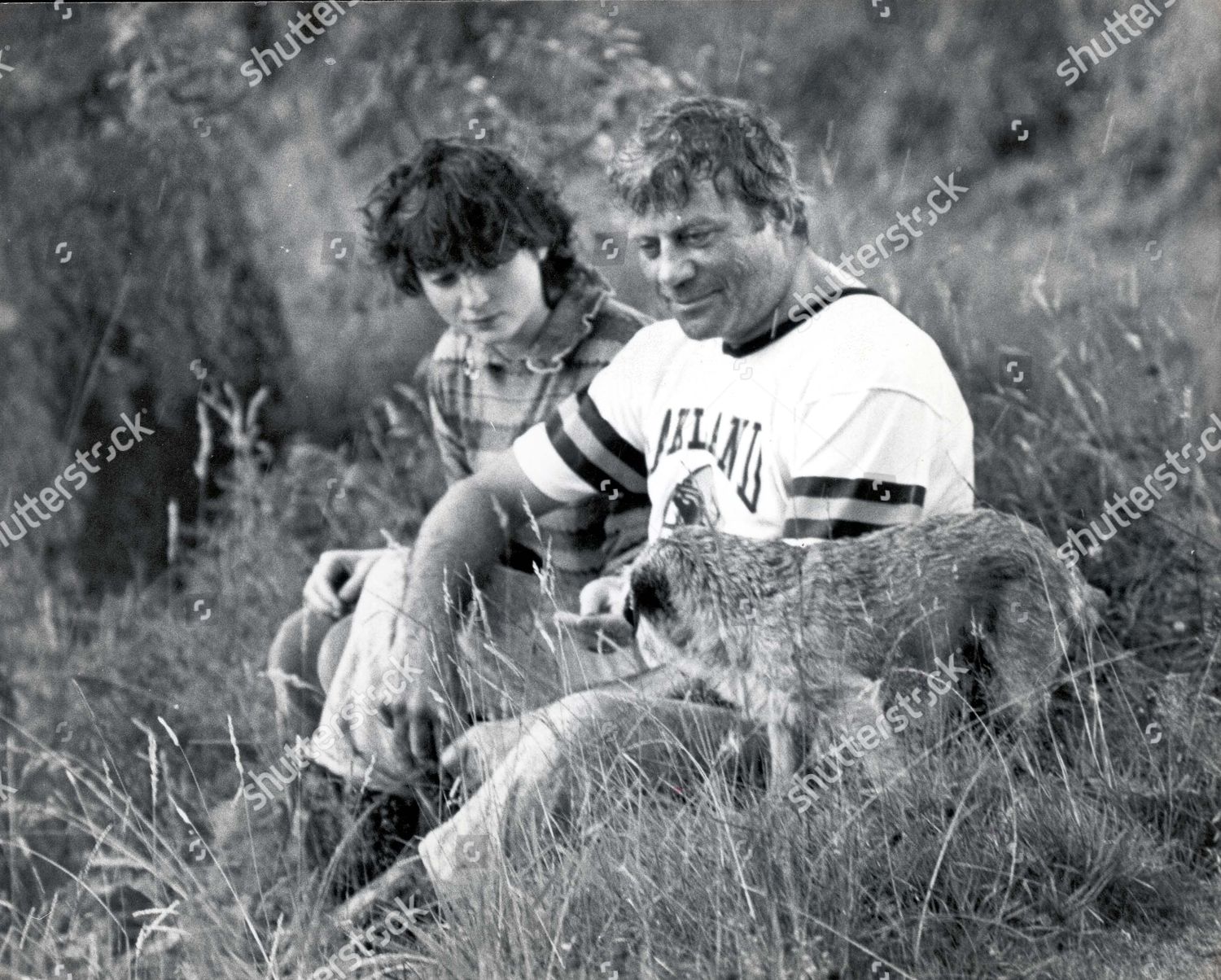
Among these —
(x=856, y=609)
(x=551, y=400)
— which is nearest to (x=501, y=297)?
(x=551, y=400)

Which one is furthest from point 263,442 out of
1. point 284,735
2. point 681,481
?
point 681,481

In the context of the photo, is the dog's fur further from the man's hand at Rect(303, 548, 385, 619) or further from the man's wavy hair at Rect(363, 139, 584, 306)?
the man's wavy hair at Rect(363, 139, 584, 306)

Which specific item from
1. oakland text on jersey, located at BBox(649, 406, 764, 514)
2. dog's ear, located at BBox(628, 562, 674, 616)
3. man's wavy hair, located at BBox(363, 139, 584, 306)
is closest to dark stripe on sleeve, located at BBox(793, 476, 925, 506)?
oakland text on jersey, located at BBox(649, 406, 764, 514)

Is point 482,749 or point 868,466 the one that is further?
point 482,749

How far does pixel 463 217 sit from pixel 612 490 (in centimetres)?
87

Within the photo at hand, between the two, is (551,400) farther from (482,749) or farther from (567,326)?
(482,749)

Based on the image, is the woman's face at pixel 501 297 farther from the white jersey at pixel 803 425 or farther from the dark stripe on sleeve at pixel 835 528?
the dark stripe on sleeve at pixel 835 528

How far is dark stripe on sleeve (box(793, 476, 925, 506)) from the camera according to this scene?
3.10 metres

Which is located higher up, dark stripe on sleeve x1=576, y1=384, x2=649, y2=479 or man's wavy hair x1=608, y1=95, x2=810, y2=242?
man's wavy hair x1=608, y1=95, x2=810, y2=242

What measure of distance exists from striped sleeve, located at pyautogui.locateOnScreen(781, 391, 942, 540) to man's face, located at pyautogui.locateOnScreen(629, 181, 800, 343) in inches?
13.7

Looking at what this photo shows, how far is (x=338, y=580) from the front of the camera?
13.7 ft

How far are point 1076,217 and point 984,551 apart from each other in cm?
206

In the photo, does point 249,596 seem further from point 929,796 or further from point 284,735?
point 929,796

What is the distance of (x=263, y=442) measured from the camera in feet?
18.3
